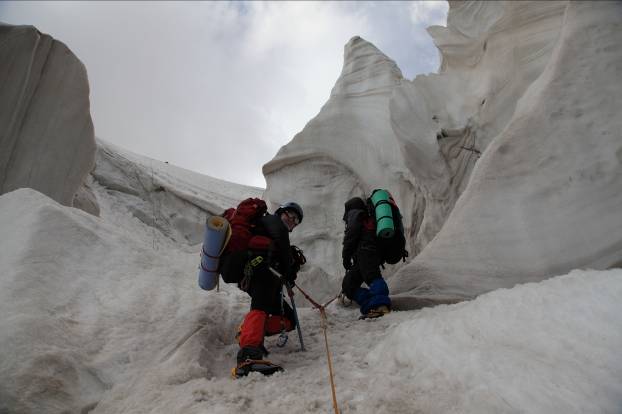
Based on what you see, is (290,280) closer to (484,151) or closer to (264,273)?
(264,273)

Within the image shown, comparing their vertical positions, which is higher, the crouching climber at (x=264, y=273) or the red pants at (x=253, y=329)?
the crouching climber at (x=264, y=273)

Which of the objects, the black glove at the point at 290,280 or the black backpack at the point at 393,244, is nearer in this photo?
the black glove at the point at 290,280

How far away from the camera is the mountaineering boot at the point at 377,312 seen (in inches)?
156

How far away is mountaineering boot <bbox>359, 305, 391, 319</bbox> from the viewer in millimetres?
3975

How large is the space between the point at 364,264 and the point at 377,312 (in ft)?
1.47

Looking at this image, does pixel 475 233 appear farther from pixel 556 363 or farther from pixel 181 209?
pixel 181 209

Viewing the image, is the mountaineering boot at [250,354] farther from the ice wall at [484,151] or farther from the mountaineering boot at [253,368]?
the ice wall at [484,151]

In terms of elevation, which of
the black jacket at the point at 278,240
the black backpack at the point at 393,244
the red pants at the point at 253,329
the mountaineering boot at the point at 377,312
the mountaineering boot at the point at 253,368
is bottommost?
the mountaineering boot at the point at 253,368

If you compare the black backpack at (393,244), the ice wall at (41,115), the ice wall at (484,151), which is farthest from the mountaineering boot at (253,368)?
the ice wall at (41,115)

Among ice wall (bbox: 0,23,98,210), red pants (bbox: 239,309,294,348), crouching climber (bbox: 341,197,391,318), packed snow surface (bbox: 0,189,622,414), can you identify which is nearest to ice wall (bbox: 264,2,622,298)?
crouching climber (bbox: 341,197,391,318)

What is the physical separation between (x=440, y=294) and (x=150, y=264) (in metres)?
2.37

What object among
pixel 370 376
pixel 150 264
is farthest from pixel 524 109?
pixel 150 264

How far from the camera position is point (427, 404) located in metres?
1.87

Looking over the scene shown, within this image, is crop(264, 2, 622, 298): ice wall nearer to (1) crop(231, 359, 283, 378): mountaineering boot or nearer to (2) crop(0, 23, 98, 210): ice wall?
(1) crop(231, 359, 283, 378): mountaineering boot
